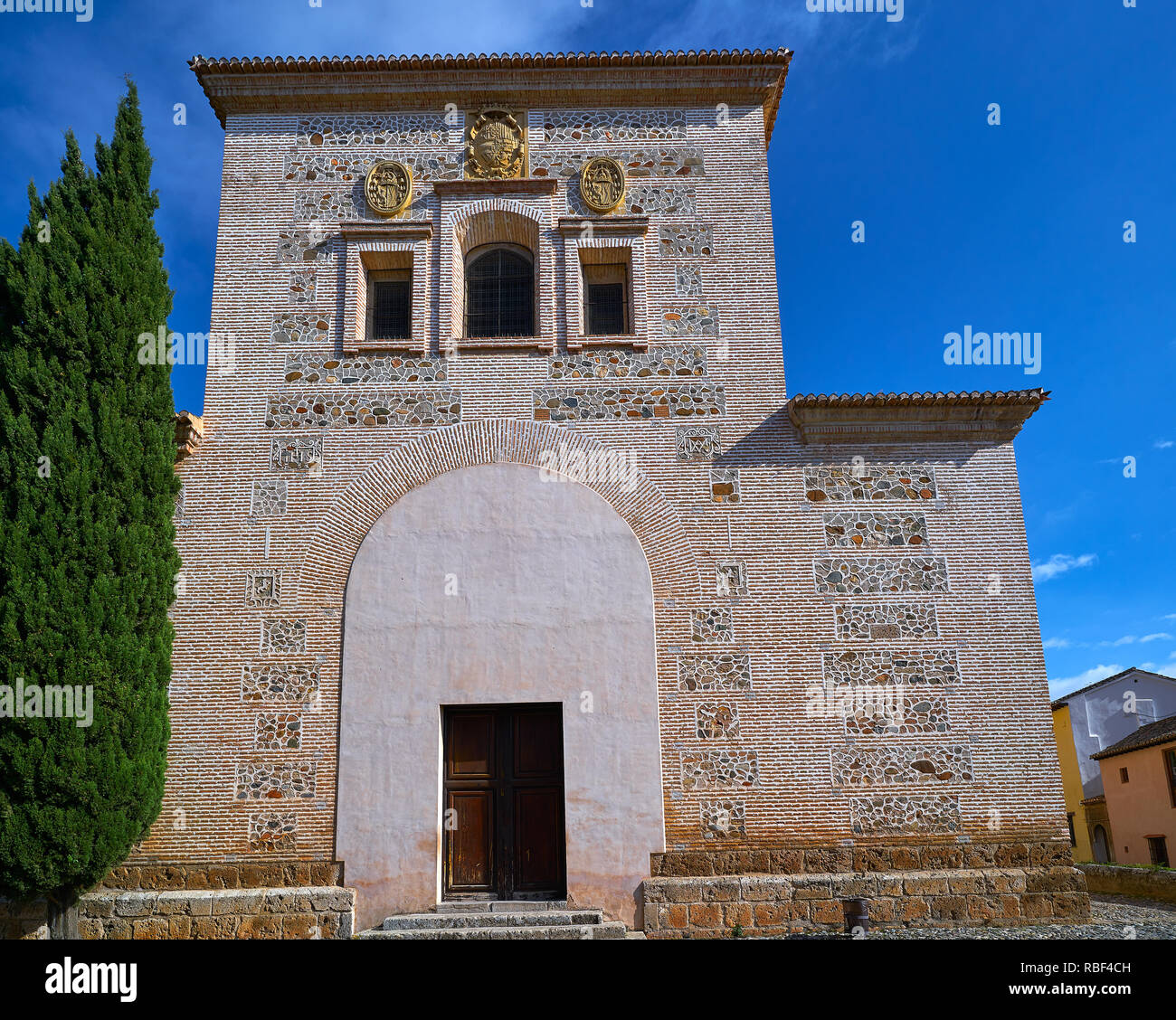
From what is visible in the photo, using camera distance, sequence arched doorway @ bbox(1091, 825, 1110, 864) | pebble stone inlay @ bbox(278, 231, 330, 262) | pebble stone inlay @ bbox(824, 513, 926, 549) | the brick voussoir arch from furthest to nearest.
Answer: arched doorway @ bbox(1091, 825, 1110, 864) < pebble stone inlay @ bbox(278, 231, 330, 262) < pebble stone inlay @ bbox(824, 513, 926, 549) < the brick voussoir arch

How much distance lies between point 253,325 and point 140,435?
7.49 feet

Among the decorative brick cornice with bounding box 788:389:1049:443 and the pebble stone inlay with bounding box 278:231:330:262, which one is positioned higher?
the pebble stone inlay with bounding box 278:231:330:262

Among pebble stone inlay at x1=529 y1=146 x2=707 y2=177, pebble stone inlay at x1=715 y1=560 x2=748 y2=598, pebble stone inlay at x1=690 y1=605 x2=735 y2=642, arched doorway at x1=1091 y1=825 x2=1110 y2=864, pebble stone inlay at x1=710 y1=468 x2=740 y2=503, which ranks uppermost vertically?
pebble stone inlay at x1=529 y1=146 x2=707 y2=177

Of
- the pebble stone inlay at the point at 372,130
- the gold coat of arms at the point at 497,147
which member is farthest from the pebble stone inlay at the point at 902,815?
the pebble stone inlay at the point at 372,130

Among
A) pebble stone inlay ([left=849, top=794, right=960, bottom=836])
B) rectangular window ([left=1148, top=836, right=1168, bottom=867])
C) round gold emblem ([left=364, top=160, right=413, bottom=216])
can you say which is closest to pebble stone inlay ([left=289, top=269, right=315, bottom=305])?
round gold emblem ([left=364, top=160, right=413, bottom=216])

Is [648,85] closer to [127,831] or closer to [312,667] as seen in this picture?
[312,667]

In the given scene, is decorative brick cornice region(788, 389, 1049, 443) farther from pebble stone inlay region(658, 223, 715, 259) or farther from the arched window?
the arched window

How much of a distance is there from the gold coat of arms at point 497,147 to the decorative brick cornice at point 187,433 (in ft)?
14.2

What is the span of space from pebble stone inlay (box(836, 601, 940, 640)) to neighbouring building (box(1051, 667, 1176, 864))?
22.2 meters

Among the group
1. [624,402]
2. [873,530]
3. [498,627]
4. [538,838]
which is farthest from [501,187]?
[538,838]

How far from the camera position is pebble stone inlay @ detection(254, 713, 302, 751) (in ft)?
30.9
